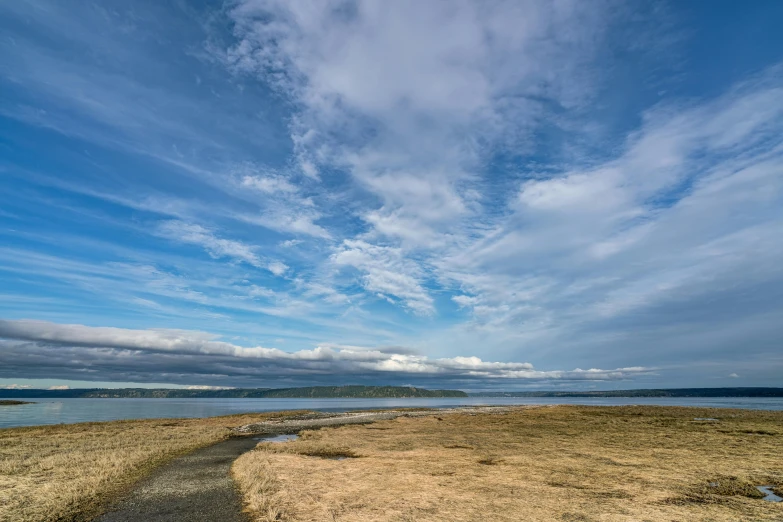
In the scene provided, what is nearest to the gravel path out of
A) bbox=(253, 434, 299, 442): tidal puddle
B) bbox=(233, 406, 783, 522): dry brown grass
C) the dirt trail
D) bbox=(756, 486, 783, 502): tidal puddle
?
the dirt trail

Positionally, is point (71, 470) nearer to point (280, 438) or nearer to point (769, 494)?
point (280, 438)

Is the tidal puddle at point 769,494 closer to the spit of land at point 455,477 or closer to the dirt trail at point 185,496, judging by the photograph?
the spit of land at point 455,477

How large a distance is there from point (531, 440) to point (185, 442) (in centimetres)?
3284

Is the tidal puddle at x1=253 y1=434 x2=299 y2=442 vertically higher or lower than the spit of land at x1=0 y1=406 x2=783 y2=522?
lower

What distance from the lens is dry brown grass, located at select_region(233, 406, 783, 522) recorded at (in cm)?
1603

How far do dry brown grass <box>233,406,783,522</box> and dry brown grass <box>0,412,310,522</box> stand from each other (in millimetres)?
6461

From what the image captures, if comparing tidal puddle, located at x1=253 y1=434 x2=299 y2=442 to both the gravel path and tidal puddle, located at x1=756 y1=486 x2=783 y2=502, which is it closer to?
the gravel path

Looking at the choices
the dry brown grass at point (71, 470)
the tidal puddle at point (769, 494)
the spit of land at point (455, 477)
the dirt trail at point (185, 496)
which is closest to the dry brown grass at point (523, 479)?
the spit of land at point (455, 477)

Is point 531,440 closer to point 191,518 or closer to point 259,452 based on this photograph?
point 259,452

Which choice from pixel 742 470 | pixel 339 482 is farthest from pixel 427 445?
pixel 742 470

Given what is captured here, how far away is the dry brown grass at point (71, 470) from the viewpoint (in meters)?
16.9

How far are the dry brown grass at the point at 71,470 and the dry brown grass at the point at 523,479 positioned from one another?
6.46 m

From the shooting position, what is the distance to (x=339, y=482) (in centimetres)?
2197

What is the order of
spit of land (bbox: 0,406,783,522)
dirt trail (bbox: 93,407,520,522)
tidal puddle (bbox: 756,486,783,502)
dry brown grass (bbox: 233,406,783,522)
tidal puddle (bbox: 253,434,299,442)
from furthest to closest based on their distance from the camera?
1. tidal puddle (bbox: 253,434,299,442)
2. tidal puddle (bbox: 756,486,783,502)
3. dirt trail (bbox: 93,407,520,522)
4. spit of land (bbox: 0,406,783,522)
5. dry brown grass (bbox: 233,406,783,522)
